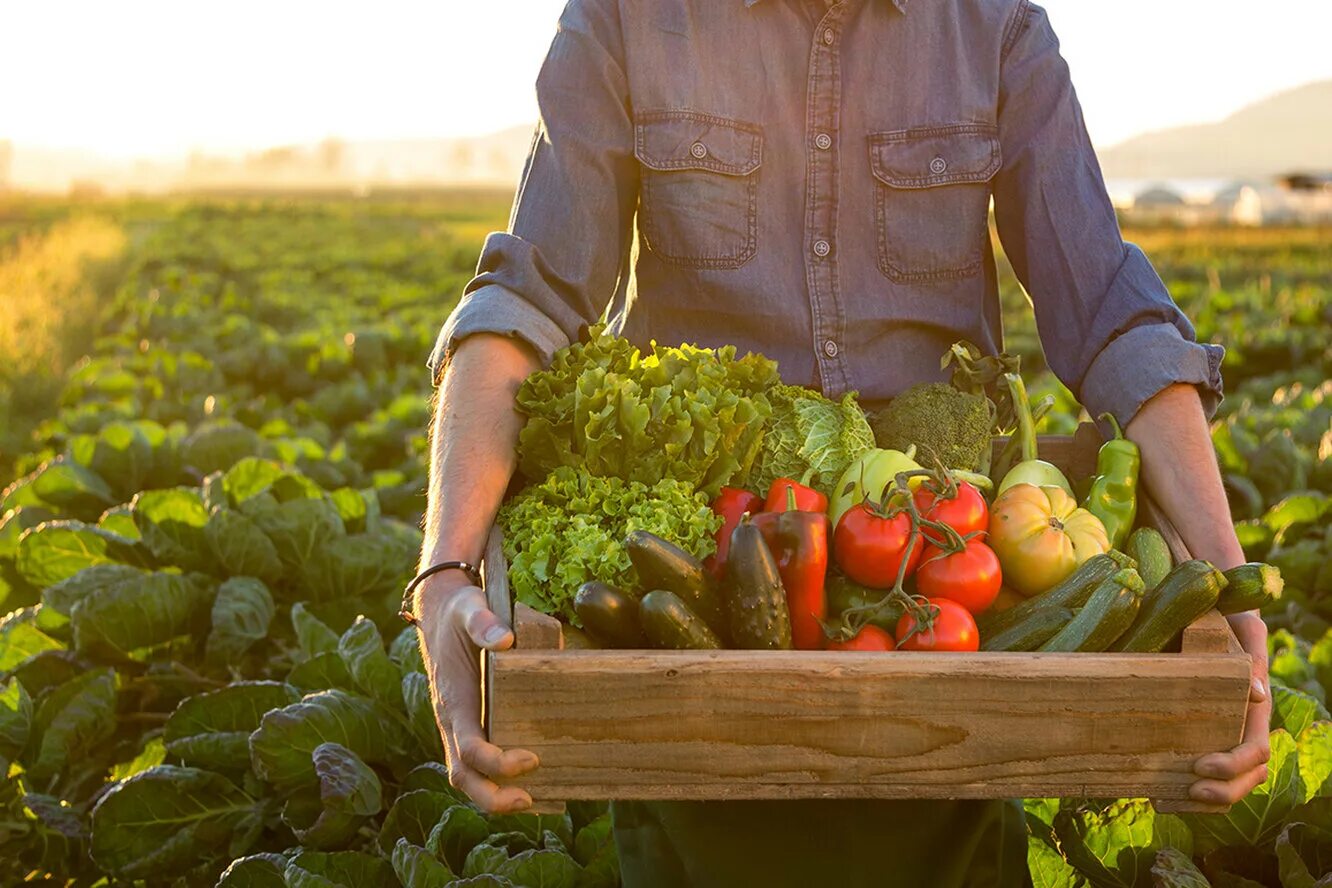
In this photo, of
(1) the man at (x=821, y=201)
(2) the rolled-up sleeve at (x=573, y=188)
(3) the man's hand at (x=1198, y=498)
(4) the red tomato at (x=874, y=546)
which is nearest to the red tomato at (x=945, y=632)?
(4) the red tomato at (x=874, y=546)

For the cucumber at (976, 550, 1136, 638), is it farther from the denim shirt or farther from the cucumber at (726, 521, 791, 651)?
the denim shirt

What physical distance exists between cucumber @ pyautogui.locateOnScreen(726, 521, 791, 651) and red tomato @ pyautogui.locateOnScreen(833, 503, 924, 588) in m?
0.21

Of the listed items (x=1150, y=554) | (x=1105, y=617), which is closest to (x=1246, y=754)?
(x=1105, y=617)

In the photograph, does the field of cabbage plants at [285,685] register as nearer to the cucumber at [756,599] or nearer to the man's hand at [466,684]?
the man's hand at [466,684]

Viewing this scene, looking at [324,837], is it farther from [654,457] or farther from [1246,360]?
[1246,360]

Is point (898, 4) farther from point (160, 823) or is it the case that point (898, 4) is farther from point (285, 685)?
point (160, 823)

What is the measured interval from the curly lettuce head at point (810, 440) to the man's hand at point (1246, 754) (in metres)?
0.79

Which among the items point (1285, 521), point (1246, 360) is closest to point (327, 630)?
point (1285, 521)

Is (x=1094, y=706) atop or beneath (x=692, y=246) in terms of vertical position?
beneath

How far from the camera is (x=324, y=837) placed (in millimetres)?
3939

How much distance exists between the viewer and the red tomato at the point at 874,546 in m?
2.62

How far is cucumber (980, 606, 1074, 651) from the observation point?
256 cm

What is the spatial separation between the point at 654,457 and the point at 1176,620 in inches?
39.0

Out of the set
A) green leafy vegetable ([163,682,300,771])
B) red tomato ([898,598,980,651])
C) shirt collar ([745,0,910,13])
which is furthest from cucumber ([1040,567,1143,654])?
green leafy vegetable ([163,682,300,771])
